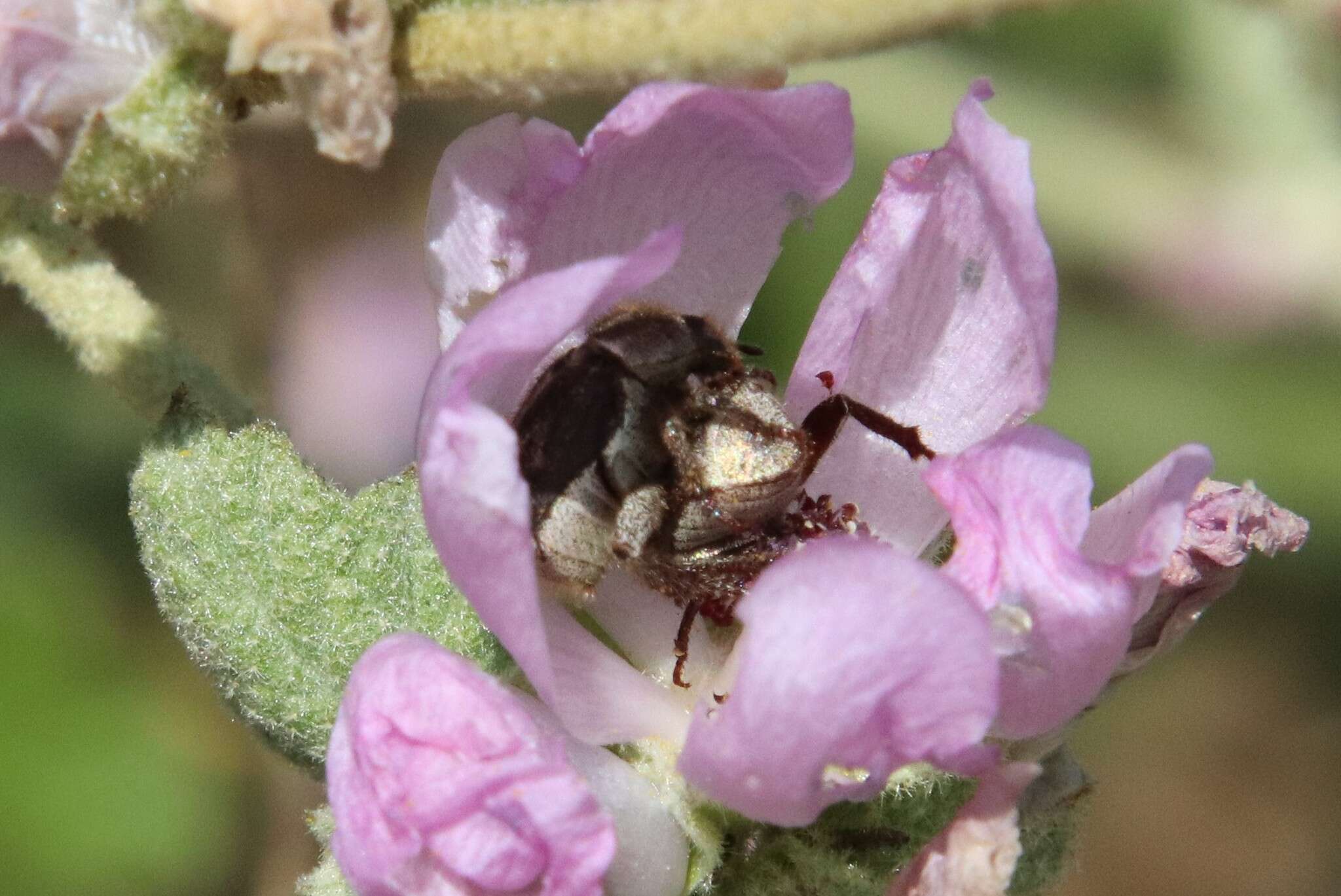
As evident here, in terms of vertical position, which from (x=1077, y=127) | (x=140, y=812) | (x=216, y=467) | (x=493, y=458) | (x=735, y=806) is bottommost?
(x=140, y=812)

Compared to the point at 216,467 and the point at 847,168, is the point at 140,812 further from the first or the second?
the point at 847,168

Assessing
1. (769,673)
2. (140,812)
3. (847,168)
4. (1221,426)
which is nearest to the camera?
(769,673)

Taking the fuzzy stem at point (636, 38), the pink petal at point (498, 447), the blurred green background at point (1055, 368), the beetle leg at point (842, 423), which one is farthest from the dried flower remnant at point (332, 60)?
the blurred green background at point (1055, 368)

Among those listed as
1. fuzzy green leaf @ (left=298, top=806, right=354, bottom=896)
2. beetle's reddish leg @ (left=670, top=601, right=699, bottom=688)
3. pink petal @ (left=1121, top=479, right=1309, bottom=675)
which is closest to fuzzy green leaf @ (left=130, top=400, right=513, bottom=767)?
fuzzy green leaf @ (left=298, top=806, right=354, bottom=896)

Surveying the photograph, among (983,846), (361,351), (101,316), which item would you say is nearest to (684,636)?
(983,846)

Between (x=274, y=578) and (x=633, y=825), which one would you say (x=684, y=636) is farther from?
(x=274, y=578)

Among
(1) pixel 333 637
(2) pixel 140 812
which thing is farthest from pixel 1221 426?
(1) pixel 333 637
